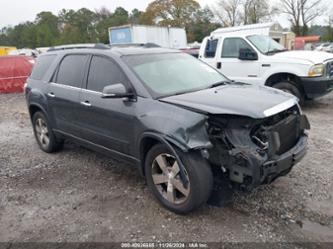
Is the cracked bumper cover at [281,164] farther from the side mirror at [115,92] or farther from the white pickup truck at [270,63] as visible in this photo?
the white pickup truck at [270,63]

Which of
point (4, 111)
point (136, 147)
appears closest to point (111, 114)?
point (136, 147)

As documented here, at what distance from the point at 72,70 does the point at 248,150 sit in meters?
2.97

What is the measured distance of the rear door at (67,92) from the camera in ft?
15.1

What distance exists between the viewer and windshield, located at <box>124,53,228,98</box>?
12.6 ft

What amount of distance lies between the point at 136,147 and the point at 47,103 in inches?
86.8

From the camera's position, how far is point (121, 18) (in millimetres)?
67875

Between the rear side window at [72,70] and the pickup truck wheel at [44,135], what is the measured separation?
2.89ft

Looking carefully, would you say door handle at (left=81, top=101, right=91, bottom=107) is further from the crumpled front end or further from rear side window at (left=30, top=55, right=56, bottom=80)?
the crumpled front end

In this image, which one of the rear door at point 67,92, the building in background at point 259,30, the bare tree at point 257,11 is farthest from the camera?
the bare tree at point 257,11

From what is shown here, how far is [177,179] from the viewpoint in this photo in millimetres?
3416

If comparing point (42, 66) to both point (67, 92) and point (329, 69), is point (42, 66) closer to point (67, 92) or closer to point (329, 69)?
point (67, 92)

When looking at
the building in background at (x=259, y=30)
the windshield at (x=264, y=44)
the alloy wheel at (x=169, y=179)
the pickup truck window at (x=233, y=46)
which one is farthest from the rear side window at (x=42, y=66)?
the building in background at (x=259, y=30)

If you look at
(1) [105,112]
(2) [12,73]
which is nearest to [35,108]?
(1) [105,112]

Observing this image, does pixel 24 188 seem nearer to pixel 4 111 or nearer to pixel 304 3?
pixel 4 111
